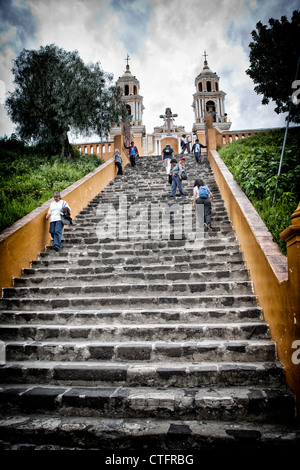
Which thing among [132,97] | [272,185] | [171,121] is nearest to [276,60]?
[272,185]

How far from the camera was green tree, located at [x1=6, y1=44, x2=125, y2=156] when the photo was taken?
12.5 meters

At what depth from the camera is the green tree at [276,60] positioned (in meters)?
11.7

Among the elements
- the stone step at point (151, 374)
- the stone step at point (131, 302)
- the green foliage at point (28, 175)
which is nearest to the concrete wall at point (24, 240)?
the green foliage at point (28, 175)

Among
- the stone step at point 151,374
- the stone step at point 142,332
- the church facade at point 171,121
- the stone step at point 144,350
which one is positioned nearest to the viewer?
the stone step at point 151,374

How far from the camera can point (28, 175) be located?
9797 millimetres

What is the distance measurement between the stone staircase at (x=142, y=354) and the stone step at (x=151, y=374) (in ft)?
0.04

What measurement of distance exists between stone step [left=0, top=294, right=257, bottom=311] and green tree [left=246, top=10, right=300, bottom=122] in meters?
11.4

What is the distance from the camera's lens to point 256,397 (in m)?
2.49

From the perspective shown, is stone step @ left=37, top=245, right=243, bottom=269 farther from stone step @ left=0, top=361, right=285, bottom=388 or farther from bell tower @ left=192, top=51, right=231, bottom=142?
bell tower @ left=192, top=51, right=231, bottom=142

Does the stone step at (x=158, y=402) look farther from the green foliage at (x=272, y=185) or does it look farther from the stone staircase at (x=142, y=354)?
the green foliage at (x=272, y=185)

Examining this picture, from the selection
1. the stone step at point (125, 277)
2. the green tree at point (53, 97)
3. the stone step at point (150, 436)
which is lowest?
the stone step at point (150, 436)

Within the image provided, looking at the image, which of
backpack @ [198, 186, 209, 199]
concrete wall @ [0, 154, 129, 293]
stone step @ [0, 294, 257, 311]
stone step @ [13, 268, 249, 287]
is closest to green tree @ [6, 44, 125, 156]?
concrete wall @ [0, 154, 129, 293]

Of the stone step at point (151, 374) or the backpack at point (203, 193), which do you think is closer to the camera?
the stone step at point (151, 374)

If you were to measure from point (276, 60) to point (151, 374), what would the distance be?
15065 millimetres
